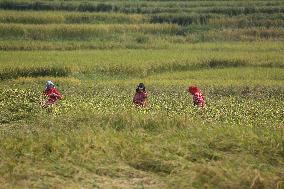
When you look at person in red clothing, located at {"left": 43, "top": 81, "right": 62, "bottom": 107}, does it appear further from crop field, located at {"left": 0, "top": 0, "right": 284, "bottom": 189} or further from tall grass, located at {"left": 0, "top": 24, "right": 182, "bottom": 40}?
tall grass, located at {"left": 0, "top": 24, "right": 182, "bottom": 40}

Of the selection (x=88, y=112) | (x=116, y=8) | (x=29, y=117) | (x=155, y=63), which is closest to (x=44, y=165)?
(x=88, y=112)

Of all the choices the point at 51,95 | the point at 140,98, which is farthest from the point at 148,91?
the point at 51,95

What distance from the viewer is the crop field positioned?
24.2ft

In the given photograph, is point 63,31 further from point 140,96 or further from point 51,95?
point 51,95

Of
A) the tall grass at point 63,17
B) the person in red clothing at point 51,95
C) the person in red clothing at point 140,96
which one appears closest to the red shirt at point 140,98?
the person in red clothing at point 140,96

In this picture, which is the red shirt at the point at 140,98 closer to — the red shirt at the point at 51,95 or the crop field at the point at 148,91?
the crop field at the point at 148,91

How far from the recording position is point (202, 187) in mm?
6988

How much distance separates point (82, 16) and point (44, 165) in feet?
84.4

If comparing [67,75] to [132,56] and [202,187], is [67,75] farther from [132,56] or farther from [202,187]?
[202,187]

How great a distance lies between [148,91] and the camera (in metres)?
18.3

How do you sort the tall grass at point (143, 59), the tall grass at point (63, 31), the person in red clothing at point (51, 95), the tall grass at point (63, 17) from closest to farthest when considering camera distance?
the person in red clothing at point (51, 95)
the tall grass at point (143, 59)
the tall grass at point (63, 31)
the tall grass at point (63, 17)

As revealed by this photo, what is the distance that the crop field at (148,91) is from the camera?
737 centimetres

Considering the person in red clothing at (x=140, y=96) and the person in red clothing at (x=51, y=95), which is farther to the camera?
the person in red clothing at (x=140, y=96)

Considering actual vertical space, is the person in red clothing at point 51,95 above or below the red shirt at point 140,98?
above
